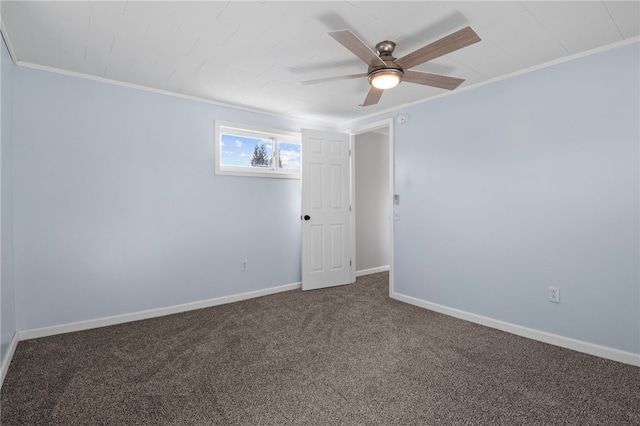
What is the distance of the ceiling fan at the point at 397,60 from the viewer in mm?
1842

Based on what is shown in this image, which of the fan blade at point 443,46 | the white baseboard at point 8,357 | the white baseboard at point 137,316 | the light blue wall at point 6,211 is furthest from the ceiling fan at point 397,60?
the white baseboard at point 8,357

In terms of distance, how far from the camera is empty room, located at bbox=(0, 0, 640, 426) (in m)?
1.94

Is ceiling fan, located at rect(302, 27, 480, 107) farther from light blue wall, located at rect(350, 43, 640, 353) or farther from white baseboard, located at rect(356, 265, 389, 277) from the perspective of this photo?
white baseboard, located at rect(356, 265, 389, 277)

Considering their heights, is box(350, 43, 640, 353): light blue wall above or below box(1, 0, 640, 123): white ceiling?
below

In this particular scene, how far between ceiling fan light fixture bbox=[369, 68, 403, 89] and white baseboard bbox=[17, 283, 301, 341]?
9.35ft

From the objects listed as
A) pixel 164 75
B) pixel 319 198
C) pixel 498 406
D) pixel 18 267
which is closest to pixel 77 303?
pixel 18 267

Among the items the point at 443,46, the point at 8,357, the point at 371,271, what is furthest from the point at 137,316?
the point at 443,46

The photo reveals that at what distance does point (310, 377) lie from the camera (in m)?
2.14

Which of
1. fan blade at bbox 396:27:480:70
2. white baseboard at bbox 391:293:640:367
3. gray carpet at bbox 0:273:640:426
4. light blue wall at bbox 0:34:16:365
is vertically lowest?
gray carpet at bbox 0:273:640:426

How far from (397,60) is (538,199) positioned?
5.71ft

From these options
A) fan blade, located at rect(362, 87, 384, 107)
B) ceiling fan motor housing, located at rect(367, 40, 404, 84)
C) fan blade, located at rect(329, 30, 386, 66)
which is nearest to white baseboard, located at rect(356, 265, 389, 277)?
fan blade, located at rect(362, 87, 384, 107)

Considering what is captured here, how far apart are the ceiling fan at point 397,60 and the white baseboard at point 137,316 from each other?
2748 millimetres

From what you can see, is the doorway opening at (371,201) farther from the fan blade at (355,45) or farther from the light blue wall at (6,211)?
the light blue wall at (6,211)

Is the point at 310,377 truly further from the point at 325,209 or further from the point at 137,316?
the point at 325,209
